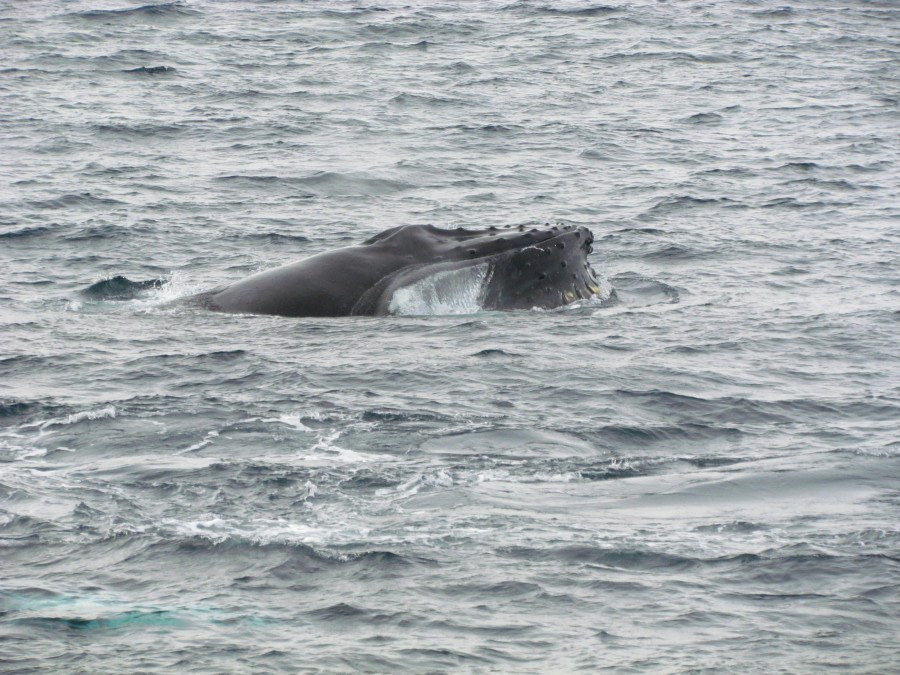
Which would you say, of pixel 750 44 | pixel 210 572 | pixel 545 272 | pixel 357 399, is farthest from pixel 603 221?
pixel 750 44

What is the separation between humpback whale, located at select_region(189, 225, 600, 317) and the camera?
49.6 ft

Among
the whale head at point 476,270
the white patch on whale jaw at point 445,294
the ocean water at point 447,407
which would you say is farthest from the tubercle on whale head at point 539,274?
the ocean water at point 447,407

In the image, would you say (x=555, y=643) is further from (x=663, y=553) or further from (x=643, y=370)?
(x=643, y=370)

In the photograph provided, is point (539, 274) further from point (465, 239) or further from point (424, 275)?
point (424, 275)

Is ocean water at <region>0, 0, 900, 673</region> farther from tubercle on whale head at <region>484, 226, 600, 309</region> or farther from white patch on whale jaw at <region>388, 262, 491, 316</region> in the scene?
tubercle on whale head at <region>484, 226, 600, 309</region>

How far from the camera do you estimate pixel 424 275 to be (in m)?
15.2

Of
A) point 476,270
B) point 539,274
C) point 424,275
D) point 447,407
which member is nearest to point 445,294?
point 424,275

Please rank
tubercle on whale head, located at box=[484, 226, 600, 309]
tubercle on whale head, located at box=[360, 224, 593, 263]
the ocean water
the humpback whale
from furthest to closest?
tubercle on whale head, located at box=[484, 226, 600, 309]
tubercle on whale head, located at box=[360, 224, 593, 263]
the humpback whale
the ocean water

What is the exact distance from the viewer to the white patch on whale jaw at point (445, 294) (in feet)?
49.7

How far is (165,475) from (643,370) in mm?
5316

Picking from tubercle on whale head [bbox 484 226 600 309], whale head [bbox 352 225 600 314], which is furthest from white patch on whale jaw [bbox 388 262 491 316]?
tubercle on whale head [bbox 484 226 600 309]

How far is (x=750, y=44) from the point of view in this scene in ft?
132

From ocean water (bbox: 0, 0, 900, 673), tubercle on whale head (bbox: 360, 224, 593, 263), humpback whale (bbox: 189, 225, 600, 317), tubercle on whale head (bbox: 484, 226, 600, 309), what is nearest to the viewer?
ocean water (bbox: 0, 0, 900, 673)

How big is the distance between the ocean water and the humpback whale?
0.74 feet
